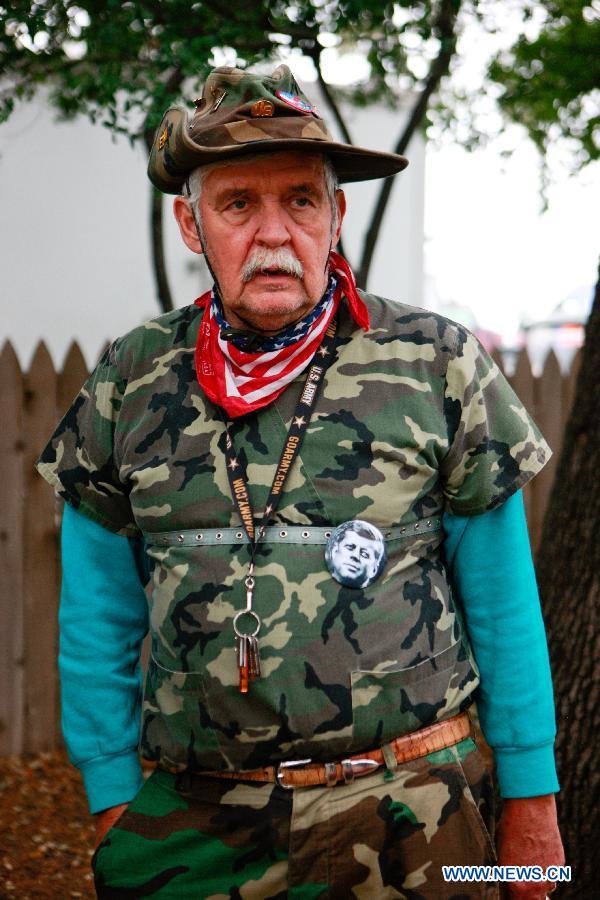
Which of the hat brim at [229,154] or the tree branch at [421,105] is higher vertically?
the tree branch at [421,105]

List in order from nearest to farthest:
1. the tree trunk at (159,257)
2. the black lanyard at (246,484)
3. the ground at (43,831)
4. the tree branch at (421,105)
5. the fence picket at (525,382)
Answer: the black lanyard at (246,484)
the ground at (43,831)
the tree branch at (421,105)
the tree trunk at (159,257)
the fence picket at (525,382)

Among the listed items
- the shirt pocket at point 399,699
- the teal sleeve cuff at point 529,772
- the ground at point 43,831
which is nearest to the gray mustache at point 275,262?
the shirt pocket at point 399,699

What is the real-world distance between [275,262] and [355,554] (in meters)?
0.58

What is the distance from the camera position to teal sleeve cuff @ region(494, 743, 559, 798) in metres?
2.08

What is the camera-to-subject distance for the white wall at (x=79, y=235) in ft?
42.5

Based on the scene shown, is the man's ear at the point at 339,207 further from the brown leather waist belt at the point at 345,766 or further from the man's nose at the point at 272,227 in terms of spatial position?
the brown leather waist belt at the point at 345,766

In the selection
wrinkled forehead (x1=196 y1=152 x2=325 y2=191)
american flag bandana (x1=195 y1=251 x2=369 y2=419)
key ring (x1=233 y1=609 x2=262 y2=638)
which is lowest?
key ring (x1=233 y1=609 x2=262 y2=638)

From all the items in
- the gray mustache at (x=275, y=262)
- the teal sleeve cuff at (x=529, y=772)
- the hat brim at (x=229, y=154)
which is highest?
the hat brim at (x=229, y=154)

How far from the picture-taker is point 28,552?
507 centimetres

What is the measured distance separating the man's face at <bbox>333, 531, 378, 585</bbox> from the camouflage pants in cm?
38

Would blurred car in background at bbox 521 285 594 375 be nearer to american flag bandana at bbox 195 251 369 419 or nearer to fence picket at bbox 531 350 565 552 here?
fence picket at bbox 531 350 565 552

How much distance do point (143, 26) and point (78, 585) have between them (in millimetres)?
2730

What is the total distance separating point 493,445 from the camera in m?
2.03

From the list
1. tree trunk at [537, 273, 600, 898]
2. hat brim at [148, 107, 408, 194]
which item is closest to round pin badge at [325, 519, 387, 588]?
hat brim at [148, 107, 408, 194]
